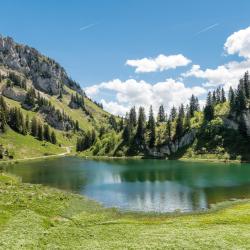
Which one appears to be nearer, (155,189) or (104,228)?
(104,228)

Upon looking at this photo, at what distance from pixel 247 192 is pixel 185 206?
24379mm

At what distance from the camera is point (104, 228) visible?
5006 centimetres

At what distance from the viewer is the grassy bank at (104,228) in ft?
133

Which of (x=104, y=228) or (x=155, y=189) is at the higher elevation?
(x=155, y=189)

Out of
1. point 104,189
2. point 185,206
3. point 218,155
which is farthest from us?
point 218,155

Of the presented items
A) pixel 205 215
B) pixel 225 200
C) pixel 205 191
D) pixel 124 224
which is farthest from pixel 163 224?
pixel 205 191

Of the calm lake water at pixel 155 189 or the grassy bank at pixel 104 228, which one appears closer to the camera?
the grassy bank at pixel 104 228

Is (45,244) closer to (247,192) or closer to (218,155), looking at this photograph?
(247,192)

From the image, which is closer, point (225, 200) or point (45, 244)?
point (45, 244)

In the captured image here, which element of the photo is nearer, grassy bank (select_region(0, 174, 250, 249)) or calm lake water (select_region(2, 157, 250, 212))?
grassy bank (select_region(0, 174, 250, 249))

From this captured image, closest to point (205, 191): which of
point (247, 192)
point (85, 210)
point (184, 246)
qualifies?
point (247, 192)

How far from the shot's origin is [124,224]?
53.6m

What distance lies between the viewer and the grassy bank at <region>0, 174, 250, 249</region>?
4041 cm

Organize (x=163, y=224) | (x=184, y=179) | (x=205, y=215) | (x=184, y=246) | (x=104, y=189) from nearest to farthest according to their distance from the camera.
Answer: (x=184, y=246)
(x=163, y=224)
(x=205, y=215)
(x=104, y=189)
(x=184, y=179)
